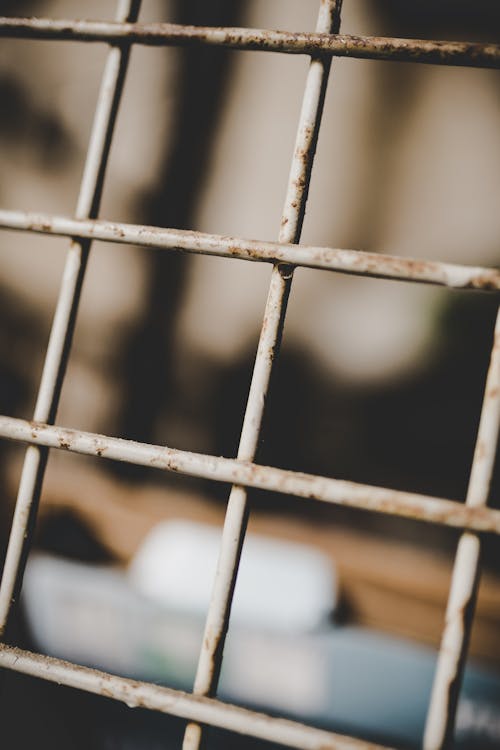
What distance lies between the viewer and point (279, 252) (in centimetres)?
40

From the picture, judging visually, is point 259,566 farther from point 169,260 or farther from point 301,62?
point 301,62

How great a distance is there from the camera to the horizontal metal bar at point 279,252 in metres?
0.37

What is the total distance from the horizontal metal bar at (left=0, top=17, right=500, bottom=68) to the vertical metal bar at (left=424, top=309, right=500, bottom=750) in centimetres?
24

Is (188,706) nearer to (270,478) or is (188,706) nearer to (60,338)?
(270,478)

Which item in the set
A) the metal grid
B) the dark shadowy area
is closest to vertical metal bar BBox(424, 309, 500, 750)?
the metal grid

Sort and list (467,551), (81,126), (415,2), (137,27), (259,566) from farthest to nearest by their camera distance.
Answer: (81,126)
(415,2)
(259,566)
(137,27)
(467,551)

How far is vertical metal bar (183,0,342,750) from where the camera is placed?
0.38 meters

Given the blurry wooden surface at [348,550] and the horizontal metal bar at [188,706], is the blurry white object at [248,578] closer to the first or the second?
the blurry wooden surface at [348,550]

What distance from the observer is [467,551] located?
0.36 m

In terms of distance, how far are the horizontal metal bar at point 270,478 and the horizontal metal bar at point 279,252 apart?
0.14 metres

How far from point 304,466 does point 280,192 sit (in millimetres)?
834

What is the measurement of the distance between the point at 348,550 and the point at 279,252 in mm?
1366

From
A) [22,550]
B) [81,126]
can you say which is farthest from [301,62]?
[22,550]

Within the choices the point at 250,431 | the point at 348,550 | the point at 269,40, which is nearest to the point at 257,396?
the point at 250,431
